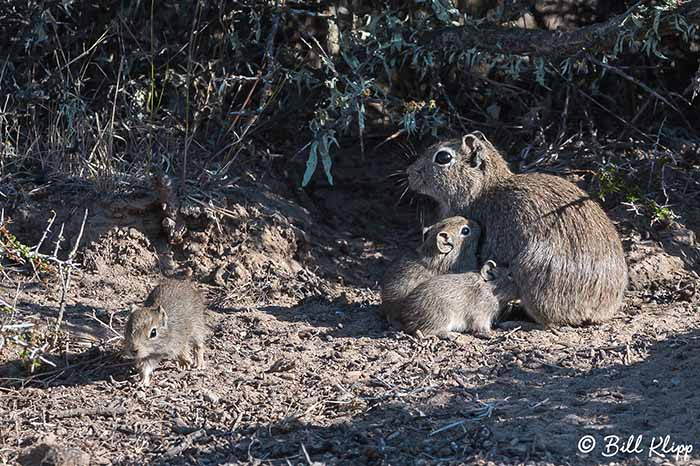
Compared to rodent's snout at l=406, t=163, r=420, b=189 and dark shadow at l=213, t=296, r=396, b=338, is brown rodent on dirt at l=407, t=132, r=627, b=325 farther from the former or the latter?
dark shadow at l=213, t=296, r=396, b=338

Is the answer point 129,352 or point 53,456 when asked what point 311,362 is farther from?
point 53,456

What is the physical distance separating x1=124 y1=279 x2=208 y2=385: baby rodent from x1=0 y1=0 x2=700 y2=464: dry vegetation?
0.50ft

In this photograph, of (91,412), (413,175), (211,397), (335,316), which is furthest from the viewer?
(413,175)

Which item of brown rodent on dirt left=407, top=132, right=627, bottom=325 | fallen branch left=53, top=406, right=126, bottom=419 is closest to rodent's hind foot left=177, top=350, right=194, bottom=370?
fallen branch left=53, top=406, right=126, bottom=419

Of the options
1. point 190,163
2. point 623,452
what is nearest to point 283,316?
point 190,163

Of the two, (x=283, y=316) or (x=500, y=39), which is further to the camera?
(x=500, y=39)

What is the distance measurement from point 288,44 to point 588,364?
14.9 ft

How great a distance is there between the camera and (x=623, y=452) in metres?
5.28

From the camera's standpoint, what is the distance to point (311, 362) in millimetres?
6957

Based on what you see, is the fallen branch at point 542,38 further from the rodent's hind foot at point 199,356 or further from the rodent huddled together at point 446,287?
the rodent's hind foot at point 199,356

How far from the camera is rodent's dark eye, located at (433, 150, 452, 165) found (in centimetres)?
828

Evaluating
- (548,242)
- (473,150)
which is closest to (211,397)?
(548,242)

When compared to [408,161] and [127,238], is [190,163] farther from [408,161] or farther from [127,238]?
[408,161]

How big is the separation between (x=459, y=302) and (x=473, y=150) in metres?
1.43
